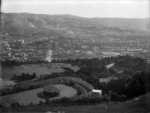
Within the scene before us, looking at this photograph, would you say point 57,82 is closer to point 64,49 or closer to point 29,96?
point 29,96

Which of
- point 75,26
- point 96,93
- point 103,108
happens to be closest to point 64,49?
point 75,26

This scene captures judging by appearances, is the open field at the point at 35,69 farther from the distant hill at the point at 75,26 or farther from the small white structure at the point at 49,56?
the distant hill at the point at 75,26

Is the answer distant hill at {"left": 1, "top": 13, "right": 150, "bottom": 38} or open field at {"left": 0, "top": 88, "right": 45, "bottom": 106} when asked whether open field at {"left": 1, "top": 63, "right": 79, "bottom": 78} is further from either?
distant hill at {"left": 1, "top": 13, "right": 150, "bottom": 38}

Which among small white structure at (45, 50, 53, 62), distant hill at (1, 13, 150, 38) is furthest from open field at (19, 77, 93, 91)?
distant hill at (1, 13, 150, 38)

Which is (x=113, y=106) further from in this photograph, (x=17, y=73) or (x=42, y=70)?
(x=17, y=73)

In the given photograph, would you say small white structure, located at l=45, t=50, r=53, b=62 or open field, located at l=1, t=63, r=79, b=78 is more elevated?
small white structure, located at l=45, t=50, r=53, b=62

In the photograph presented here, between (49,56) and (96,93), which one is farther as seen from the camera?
(49,56)
